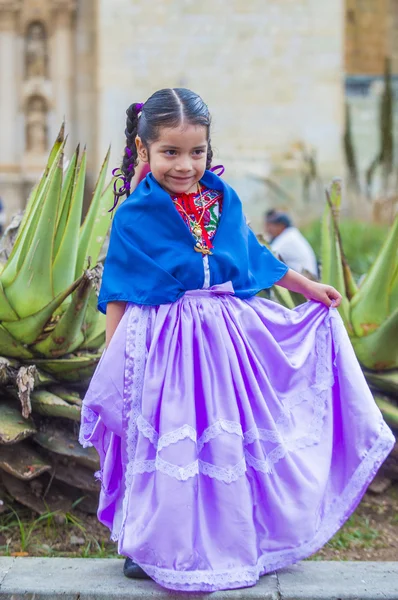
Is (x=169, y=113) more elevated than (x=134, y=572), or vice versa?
(x=169, y=113)

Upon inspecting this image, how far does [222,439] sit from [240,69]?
10.1 meters

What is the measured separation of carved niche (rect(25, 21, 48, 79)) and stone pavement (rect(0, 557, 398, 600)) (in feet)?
38.0

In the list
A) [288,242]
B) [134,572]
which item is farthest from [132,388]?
[288,242]

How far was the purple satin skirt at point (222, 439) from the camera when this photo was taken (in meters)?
2.17

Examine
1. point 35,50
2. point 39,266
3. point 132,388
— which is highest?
point 35,50

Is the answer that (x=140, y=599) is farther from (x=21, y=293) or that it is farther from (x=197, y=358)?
(x=21, y=293)

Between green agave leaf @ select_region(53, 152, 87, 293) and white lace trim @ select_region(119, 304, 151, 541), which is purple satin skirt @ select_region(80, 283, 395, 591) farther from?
green agave leaf @ select_region(53, 152, 87, 293)

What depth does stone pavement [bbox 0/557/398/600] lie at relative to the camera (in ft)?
7.25

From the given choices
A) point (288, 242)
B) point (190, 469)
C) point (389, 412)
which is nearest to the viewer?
point (190, 469)

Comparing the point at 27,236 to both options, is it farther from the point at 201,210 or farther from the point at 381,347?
the point at 381,347

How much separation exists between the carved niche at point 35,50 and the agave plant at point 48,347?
1068 cm

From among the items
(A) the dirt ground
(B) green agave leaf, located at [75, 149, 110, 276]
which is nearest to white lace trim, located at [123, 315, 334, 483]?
(A) the dirt ground

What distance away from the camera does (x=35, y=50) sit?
13008 millimetres

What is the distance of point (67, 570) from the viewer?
2391mm
